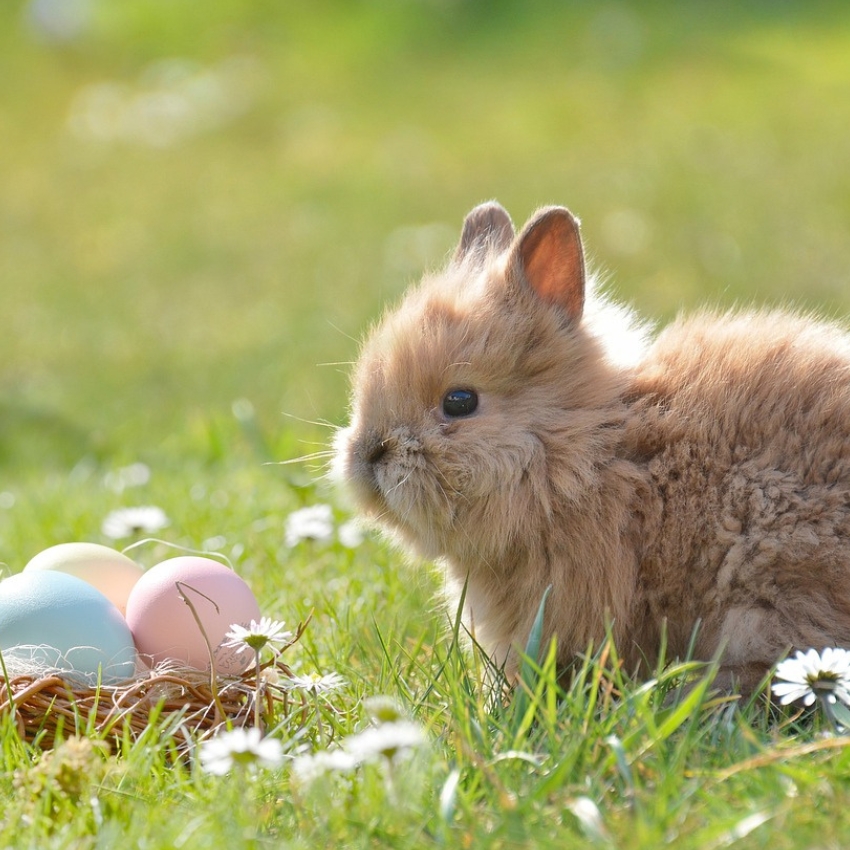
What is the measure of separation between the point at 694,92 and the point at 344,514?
9.92m

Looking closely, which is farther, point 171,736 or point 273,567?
point 273,567

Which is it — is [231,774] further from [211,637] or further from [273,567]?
[273,567]

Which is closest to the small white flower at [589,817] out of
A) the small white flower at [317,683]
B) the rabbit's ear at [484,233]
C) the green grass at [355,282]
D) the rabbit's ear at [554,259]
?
the green grass at [355,282]

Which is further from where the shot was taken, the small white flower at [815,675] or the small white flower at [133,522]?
the small white flower at [133,522]

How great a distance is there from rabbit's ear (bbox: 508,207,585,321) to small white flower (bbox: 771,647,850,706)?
1038mm

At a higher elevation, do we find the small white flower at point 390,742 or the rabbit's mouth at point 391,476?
the rabbit's mouth at point 391,476

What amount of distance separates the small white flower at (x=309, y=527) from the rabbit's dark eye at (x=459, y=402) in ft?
3.09

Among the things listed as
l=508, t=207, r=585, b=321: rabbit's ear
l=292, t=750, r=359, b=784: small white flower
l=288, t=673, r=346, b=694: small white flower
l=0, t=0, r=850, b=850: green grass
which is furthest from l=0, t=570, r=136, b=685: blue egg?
l=508, t=207, r=585, b=321: rabbit's ear

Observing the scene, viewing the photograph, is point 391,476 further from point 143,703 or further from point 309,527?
point 309,527

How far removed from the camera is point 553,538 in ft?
8.58

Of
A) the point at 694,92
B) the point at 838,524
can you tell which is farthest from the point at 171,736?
the point at 694,92

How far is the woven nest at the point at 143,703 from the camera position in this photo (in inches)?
91.8

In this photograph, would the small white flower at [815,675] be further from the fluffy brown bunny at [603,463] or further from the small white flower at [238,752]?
the small white flower at [238,752]

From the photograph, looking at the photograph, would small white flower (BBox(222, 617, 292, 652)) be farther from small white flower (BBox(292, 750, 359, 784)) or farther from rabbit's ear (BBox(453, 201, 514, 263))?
rabbit's ear (BBox(453, 201, 514, 263))
